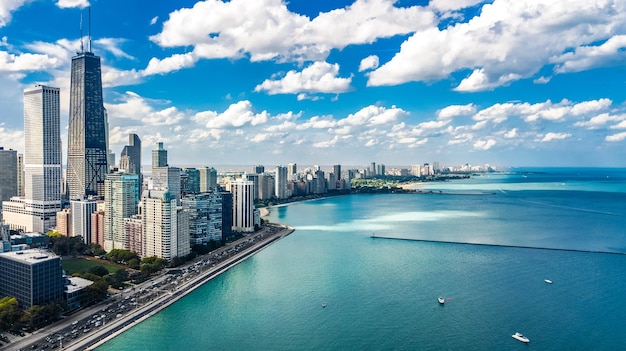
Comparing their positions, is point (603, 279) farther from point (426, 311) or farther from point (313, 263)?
point (313, 263)

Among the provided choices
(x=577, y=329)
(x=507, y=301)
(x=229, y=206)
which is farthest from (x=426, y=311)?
(x=229, y=206)

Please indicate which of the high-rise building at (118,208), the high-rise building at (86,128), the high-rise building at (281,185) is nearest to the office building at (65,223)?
the high-rise building at (118,208)

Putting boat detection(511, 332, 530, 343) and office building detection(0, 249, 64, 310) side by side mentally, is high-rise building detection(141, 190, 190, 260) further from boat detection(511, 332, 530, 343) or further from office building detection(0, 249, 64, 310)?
boat detection(511, 332, 530, 343)

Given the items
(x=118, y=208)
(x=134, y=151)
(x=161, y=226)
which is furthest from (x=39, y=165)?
(x=134, y=151)

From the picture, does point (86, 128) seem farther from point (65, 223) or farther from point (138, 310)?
point (138, 310)

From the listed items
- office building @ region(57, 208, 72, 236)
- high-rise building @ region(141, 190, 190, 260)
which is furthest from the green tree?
office building @ region(57, 208, 72, 236)

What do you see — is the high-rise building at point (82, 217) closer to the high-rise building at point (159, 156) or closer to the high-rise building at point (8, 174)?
the high-rise building at point (8, 174)
